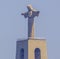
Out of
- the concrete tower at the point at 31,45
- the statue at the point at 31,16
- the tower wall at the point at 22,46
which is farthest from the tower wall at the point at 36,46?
the statue at the point at 31,16

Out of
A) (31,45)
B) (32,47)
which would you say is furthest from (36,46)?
(31,45)

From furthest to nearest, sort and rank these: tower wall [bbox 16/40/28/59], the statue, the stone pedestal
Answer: the statue → tower wall [bbox 16/40/28/59] → the stone pedestal

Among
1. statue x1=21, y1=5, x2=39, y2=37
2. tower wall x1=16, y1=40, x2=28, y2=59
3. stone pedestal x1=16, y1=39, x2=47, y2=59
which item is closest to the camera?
stone pedestal x1=16, y1=39, x2=47, y2=59

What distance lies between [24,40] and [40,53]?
4.62ft

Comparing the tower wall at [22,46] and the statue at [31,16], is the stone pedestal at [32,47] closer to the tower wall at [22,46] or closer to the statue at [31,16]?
the tower wall at [22,46]

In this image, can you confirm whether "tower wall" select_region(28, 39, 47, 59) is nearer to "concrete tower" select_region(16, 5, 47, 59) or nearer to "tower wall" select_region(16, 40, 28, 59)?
"concrete tower" select_region(16, 5, 47, 59)

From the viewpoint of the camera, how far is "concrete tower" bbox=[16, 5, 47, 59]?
2986 centimetres

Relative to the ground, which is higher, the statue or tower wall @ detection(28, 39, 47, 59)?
the statue

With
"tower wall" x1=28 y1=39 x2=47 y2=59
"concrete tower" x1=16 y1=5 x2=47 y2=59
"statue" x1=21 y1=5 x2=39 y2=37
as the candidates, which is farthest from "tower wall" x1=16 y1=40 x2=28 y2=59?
"statue" x1=21 y1=5 x2=39 y2=37

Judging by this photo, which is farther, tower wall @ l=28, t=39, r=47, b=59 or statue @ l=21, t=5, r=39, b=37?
statue @ l=21, t=5, r=39, b=37

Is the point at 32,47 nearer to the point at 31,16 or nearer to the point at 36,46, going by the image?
the point at 36,46

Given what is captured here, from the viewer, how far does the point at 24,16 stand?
103ft

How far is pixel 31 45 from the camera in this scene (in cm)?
2988

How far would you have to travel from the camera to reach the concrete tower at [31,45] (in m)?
29.9
